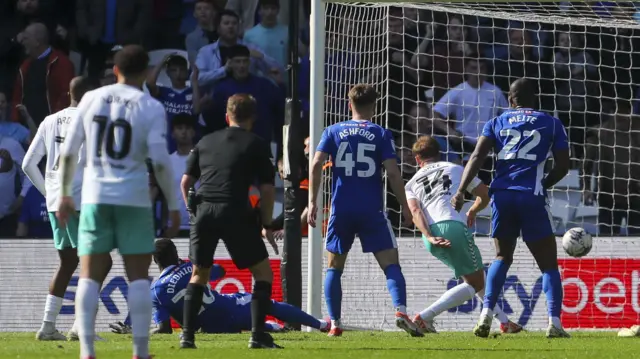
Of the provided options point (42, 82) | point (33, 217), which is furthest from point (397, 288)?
point (42, 82)

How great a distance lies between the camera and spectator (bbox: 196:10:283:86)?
15539 mm

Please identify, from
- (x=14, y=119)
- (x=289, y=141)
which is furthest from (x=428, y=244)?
(x=14, y=119)

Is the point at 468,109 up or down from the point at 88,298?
up

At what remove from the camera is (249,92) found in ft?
50.3

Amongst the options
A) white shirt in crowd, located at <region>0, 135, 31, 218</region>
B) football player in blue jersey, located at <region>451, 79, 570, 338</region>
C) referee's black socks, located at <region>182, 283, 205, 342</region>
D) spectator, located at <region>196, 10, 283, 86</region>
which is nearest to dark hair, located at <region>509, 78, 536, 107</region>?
football player in blue jersey, located at <region>451, 79, 570, 338</region>

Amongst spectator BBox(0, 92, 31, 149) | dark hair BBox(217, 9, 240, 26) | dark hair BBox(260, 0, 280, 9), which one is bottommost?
spectator BBox(0, 92, 31, 149)

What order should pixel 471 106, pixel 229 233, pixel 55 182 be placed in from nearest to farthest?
pixel 229 233, pixel 55 182, pixel 471 106

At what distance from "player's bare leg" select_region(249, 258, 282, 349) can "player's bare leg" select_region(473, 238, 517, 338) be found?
2.03m

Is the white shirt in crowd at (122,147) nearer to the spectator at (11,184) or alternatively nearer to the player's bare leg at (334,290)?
the player's bare leg at (334,290)

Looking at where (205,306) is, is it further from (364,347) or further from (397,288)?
(364,347)

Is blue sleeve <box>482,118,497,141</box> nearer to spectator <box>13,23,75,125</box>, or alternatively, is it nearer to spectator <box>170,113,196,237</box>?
spectator <box>170,113,196,237</box>

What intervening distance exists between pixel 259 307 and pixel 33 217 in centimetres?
686

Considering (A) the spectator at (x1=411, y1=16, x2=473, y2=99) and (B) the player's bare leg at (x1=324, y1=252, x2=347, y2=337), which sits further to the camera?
(A) the spectator at (x1=411, y1=16, x2=473, y2=99)

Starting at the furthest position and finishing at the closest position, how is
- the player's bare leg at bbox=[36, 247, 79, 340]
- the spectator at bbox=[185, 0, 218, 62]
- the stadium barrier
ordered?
the spectator at bbox=[185, 0, 218, 62], the stadium barrier, the player's bare leg at bbox=[36, 247, 79, 340]
